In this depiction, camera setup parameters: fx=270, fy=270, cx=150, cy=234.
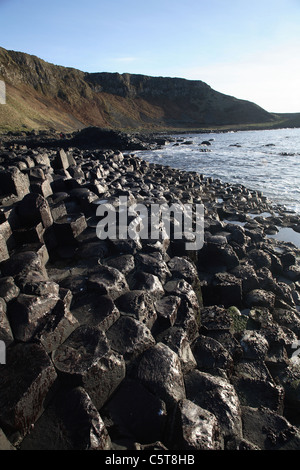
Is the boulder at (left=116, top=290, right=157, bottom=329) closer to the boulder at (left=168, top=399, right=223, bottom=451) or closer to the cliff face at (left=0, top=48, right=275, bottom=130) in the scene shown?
the boulder at (left=168, top=399, right=223, bottom=451)

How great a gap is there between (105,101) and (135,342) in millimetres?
89351

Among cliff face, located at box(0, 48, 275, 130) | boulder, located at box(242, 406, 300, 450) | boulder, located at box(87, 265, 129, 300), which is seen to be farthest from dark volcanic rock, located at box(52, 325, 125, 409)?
cliff face, located at box(0, 48, 275, 130)

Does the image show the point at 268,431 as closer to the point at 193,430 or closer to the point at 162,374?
the point at 193,430

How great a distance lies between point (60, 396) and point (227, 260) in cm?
382

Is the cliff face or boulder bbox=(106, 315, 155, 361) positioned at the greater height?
the cliff face

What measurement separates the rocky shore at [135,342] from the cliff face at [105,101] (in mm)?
40718

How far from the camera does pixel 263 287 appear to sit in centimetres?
478

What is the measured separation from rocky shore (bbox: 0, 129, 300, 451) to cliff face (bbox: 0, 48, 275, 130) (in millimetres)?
40718

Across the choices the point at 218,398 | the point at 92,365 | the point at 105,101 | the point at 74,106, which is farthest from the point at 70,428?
the point at 105,101

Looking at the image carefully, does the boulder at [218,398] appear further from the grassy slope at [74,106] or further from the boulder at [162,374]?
the grassy slope at [74,106]

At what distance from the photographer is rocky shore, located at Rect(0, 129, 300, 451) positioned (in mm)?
2055

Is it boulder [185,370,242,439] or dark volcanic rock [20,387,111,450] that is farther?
→ boulder [185,370,242,439]

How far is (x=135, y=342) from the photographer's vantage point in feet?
8.61
